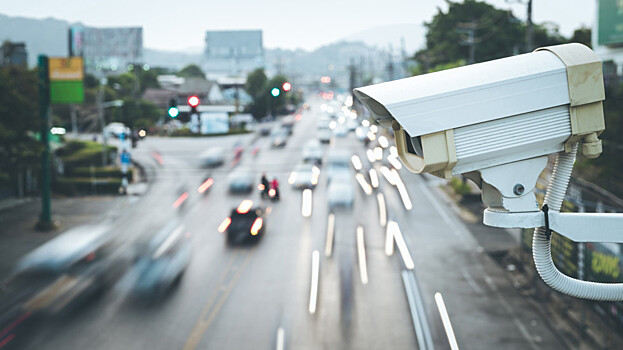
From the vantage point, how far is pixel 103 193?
35.5 metres

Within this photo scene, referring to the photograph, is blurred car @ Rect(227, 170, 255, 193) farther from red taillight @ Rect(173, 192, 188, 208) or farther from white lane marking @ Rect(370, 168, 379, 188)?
white lane marking @ Rect(370, 168, 379, 188)

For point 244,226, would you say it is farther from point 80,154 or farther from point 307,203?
point 80,154

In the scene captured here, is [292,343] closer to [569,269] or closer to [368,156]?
[569,269]

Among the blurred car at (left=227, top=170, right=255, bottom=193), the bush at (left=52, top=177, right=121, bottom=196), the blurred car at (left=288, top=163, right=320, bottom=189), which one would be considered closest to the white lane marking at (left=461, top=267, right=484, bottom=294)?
the blurred car at (left=288, top=163, right=320, bottom=189)

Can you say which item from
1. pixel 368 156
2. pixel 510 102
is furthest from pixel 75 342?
pixel 368 156

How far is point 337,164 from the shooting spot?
132 ft

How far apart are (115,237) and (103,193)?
38.7 feet

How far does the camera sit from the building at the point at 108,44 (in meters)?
101

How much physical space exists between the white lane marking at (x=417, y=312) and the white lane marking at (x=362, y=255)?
1272mm

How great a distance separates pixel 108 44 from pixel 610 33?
3316 inches

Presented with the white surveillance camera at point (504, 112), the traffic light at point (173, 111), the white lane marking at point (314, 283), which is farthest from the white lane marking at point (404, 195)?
the white surveillance camera at point (504, 112)

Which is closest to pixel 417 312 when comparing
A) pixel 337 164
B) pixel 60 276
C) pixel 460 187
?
pixel 60 276

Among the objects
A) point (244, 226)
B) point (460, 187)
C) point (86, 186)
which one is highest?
point (86, 186)

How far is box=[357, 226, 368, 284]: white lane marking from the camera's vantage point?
18.8 m
